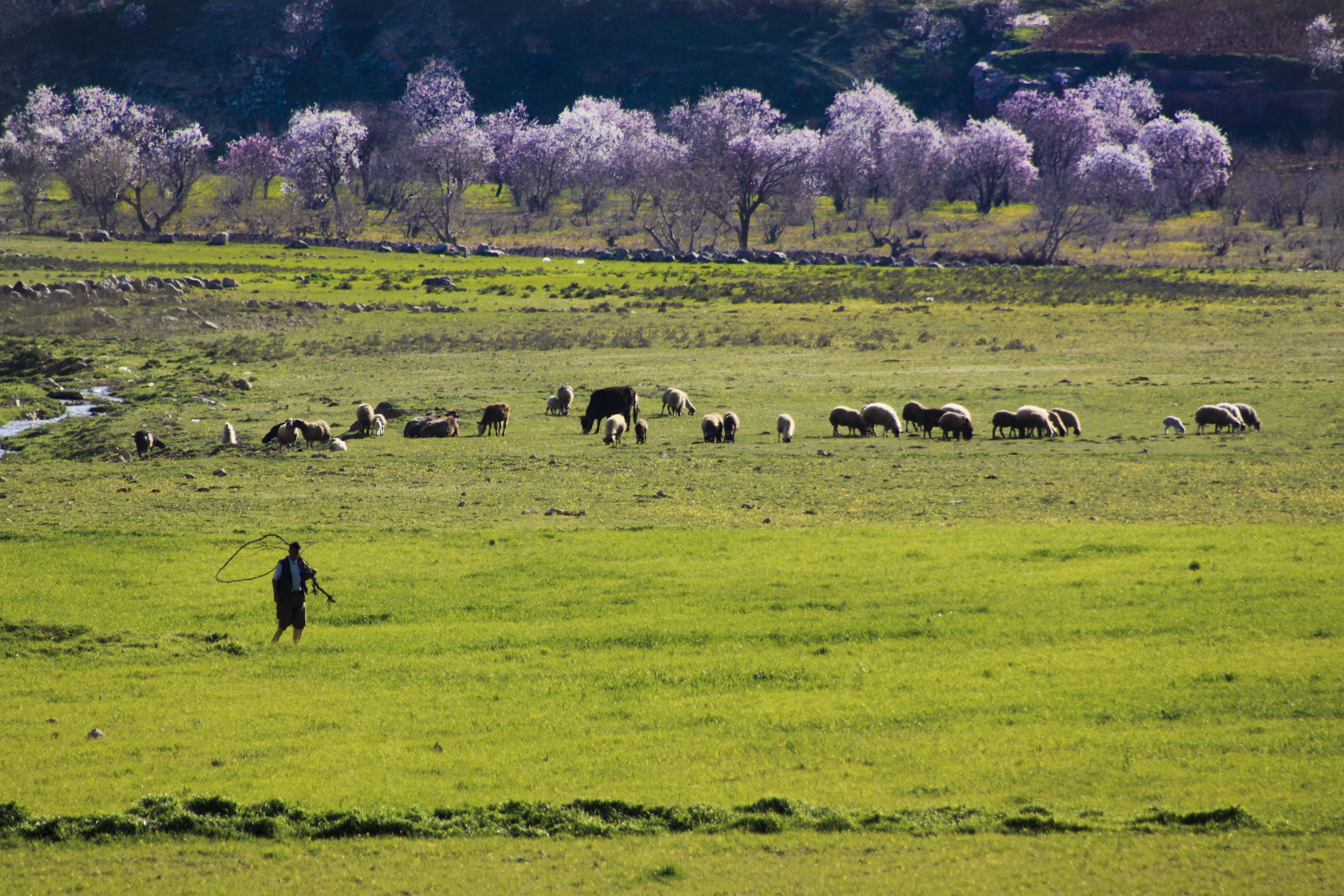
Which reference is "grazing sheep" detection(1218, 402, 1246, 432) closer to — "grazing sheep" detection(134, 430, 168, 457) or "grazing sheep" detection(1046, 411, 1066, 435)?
"grazing sheep" detection(1046, 411, 1066, 435)

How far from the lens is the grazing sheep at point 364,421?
32469mm

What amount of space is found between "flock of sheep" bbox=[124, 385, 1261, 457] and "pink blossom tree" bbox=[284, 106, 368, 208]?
308ft

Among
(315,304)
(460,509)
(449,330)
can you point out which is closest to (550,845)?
(460,509)

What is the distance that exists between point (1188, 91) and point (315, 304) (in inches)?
5146

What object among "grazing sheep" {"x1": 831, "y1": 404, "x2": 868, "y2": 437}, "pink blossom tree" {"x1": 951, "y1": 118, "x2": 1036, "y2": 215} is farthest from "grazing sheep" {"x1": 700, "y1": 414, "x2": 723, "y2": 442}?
"pink blossom tree" {"x1": 951, "y1": 118, "x2": 1036, "y2": 215}

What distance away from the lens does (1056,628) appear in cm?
1555

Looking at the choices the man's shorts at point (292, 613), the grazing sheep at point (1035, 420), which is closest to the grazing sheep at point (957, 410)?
the grazing sheep at point (1035, 420)

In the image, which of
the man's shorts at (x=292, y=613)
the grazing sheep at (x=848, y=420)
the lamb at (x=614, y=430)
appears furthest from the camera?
the grazing sheep at (x=848, y=420)

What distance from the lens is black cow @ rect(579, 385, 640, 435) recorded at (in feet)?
109

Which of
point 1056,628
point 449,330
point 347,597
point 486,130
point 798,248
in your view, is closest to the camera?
point 1056,628

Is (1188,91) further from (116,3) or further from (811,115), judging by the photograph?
(116,3)

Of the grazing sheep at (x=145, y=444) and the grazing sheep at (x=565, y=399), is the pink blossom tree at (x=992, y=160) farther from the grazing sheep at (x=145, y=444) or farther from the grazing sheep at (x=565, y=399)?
the grazing sheep at (x=145, y=444)

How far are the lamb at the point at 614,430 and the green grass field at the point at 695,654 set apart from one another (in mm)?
464

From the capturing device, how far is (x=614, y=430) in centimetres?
3141
